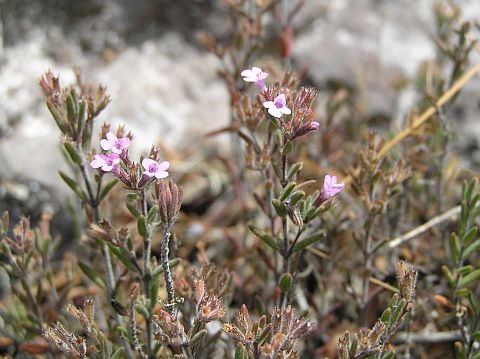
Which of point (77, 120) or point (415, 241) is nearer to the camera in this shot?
point (77, 120)

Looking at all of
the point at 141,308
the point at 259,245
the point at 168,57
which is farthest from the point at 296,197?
the point at 168,57

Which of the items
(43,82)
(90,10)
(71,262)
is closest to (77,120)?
(43,82)

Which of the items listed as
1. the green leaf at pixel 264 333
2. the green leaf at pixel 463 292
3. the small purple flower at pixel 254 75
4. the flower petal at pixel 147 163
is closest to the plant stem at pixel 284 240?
the small purple flower at pixel 254 75

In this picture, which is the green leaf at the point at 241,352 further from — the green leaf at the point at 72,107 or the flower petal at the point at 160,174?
the green leaf at the point at 72,107

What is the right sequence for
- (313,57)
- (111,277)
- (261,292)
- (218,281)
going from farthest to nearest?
(313,57), (261,292), (111,277), (218,281)

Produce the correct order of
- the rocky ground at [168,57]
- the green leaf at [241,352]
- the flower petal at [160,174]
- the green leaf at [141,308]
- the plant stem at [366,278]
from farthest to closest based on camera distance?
the rocky ground at [168,57], the plant stem at [366,278], the green leaf at [141,308], the green leaf at [241,352], the flower petal at [160,174]

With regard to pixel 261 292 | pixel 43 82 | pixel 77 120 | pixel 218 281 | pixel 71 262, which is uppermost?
pixel 43 82

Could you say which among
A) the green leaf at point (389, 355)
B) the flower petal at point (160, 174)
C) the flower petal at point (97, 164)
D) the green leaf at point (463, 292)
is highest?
the flower petal at point (97, 164)

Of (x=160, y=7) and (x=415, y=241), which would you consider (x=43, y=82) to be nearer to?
(x=415, y=241)
